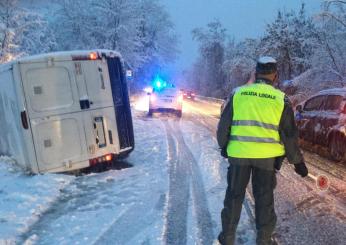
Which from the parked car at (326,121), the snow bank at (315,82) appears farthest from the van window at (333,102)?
the snow bank at (315,82)

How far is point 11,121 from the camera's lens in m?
9.47

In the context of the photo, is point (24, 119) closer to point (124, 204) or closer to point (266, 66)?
point (124, 204)

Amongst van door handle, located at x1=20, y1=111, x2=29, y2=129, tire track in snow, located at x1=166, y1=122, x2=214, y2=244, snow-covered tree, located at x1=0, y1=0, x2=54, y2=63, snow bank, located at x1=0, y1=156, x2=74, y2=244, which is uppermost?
snow-covered tree, located at x1=0, y1=0, x2=54, y2=63

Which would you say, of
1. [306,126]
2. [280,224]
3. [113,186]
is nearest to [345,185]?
[280,224]

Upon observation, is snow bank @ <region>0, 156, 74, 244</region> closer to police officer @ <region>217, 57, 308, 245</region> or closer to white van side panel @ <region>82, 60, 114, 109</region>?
white van side panel @ <region>82, 60, 114, 109</region>

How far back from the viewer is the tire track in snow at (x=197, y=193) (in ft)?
18.2

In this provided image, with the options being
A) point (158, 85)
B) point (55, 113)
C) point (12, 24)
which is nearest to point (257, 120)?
point (55, 113)

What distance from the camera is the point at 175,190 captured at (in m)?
7.84

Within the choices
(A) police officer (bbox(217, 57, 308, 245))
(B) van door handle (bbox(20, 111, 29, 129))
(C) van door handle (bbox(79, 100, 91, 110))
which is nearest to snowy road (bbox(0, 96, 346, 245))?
(A) police officer (bbox(217, 57, 308, 245))

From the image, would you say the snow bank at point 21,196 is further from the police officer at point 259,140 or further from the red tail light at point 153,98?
the red tail light at point 153,98

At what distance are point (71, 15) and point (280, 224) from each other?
36470 millimetres

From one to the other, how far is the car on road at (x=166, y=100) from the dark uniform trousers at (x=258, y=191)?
18.4 m

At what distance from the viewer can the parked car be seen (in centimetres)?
1113

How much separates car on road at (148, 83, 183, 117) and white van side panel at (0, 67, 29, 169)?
13.1 metres
